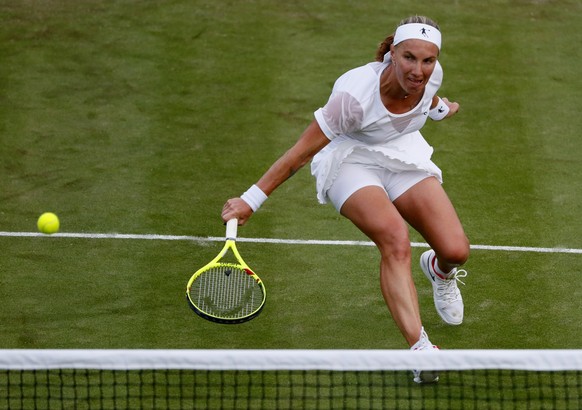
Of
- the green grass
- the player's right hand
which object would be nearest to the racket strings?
the green grass

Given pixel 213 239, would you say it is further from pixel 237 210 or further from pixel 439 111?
pixel 237 210

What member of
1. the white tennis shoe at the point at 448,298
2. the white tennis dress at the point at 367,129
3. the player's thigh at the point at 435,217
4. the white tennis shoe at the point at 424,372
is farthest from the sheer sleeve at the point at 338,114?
the white tennis shoe at the point at 448,298

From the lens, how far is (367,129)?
841 cm

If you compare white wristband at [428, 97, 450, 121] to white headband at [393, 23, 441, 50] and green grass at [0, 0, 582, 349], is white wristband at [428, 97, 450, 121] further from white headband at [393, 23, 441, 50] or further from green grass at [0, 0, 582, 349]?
green grass at [0, 0, 582, 349]

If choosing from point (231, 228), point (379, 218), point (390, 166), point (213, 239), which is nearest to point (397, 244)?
point (379, 218)

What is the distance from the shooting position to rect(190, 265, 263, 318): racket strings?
8.35 meters

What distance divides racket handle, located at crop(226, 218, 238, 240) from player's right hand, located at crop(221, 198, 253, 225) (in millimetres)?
27

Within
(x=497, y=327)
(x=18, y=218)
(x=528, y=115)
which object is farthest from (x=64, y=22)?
(x=497, y=327)

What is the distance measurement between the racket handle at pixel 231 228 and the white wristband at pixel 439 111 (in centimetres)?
220

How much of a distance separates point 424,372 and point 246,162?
412 centimetres

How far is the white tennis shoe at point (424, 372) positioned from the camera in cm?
793

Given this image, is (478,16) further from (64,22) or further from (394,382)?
(394,382)

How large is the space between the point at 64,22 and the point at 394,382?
7796 millimetres

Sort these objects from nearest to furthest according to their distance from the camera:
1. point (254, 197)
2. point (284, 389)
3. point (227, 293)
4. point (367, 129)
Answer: point (254, 197), point (284, 389), point (367, 129), point (227, 293)
